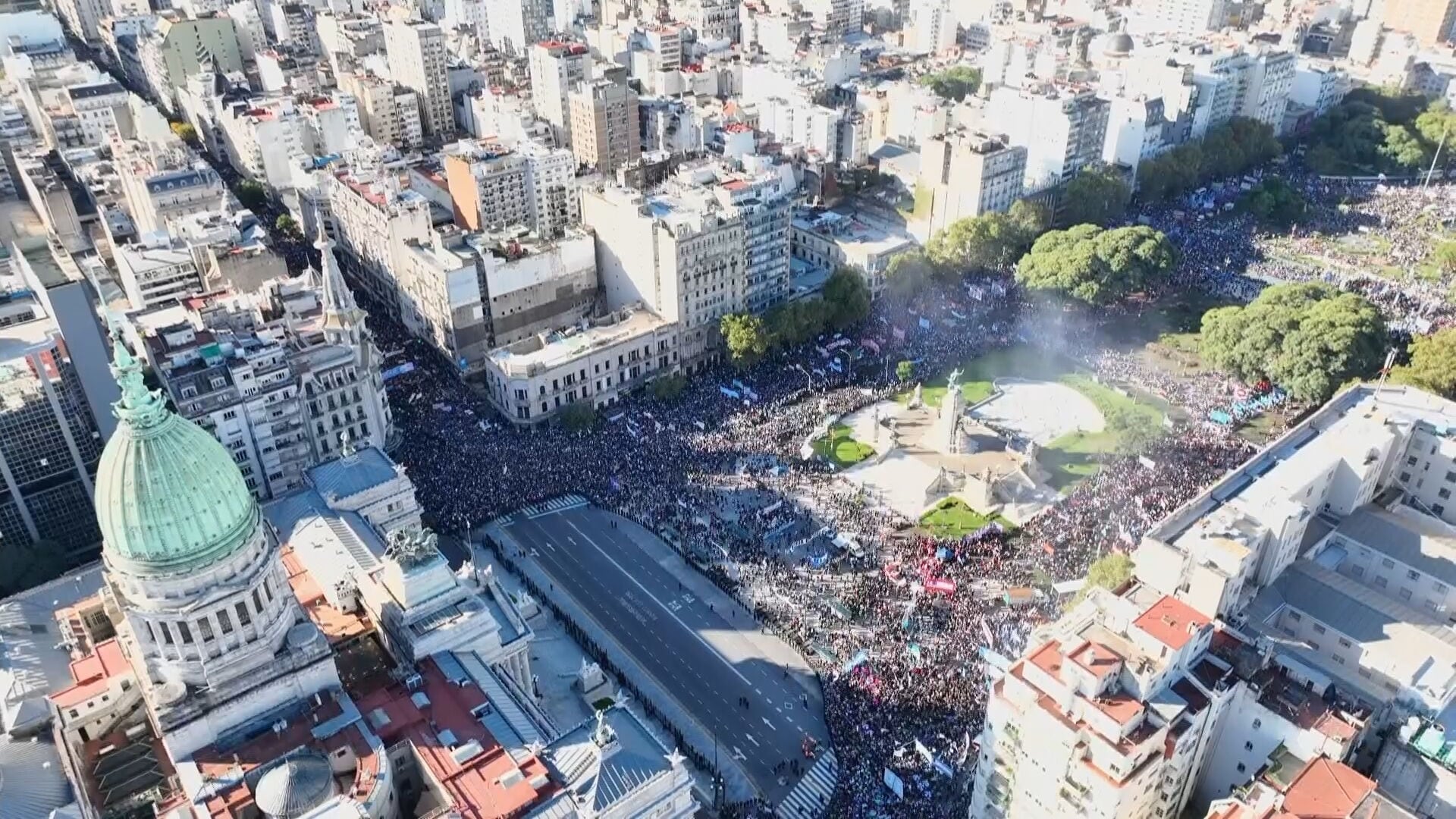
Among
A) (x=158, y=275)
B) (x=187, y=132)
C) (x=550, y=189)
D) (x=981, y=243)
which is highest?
(x=550, y=189)

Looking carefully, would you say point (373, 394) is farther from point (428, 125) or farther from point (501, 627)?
point (428, 125)

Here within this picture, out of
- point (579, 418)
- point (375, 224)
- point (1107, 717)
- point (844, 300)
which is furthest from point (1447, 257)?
point (375, 224)

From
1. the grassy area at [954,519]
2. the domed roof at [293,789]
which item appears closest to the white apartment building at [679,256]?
the grassy area at [954,519]

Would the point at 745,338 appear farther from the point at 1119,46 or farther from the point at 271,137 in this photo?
the point at 1119,46

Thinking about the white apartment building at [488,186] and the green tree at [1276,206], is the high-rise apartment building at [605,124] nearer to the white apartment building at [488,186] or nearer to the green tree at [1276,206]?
the white apartment building at [488,186]

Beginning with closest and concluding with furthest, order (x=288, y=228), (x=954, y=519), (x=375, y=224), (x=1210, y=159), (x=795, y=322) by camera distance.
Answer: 1. (x=954, y=519)
2. (x=795, y=322)
3. (x=375, y=224)
4. (x=288, y=228)
5. (x=1210, y=159)

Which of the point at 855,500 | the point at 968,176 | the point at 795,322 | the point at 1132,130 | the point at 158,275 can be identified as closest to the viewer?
the point at 855,500
